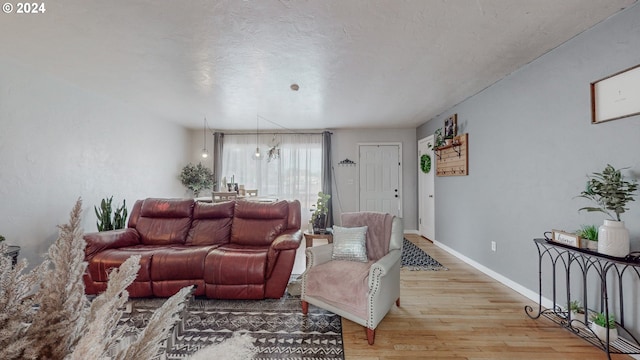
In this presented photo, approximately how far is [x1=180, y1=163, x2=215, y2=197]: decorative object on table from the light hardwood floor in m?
4.78

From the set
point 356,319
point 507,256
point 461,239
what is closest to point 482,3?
point 356,319

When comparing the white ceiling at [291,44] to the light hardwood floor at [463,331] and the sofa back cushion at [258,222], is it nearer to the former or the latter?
the sofa back cushion at [258,222]

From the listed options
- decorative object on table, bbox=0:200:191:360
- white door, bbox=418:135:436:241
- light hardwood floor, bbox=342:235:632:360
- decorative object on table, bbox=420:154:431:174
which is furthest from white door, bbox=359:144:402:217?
decorative object on table, bbox=0:200:191:360

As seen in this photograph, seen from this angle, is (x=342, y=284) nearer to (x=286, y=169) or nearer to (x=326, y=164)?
(x=326, y=164)

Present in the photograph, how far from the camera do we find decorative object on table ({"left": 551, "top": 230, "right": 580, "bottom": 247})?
1921mm

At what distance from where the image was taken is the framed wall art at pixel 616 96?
1.79m

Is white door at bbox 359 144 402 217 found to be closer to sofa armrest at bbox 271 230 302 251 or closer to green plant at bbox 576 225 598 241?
sofa armrest at bbox 271 230 302 251

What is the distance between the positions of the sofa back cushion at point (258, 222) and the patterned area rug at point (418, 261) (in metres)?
1.93

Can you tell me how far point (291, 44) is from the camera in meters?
2.31

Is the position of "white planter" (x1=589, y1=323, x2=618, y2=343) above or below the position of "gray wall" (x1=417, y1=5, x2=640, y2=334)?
below

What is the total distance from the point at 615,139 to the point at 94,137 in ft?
18.9

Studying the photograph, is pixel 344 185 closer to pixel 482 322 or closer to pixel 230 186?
pixel 230 186

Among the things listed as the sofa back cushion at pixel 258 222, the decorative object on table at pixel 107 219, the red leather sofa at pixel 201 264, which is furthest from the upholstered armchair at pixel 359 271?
the decorative object on table at pixel 107 219

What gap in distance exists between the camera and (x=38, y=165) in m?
2.92
